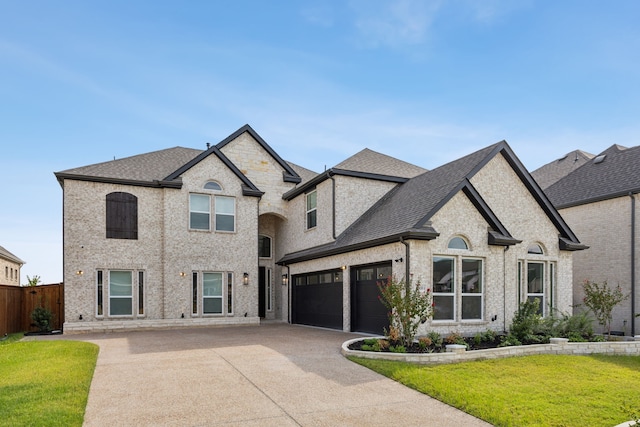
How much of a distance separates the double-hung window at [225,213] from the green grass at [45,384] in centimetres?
859

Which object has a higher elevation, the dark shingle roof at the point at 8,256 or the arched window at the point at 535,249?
the arched window at the point at 535,249

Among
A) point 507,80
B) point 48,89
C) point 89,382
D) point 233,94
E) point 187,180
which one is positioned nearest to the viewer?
point 89,382

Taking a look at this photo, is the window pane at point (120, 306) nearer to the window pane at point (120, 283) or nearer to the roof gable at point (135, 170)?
the window pane at point (120, 283)

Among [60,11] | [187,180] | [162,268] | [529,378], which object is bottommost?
[529,378]

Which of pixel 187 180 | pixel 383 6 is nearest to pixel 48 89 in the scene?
pixel 187 180

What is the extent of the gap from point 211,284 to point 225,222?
2706 millimetres

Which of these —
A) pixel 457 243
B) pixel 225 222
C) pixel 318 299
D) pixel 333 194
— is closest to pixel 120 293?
pixel 225 222

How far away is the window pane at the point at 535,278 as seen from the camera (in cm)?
1573

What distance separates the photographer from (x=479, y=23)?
1502 cm

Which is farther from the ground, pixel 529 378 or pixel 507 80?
pixel 507 80

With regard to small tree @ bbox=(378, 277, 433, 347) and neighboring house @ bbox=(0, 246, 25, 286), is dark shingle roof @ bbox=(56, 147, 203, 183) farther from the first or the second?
neighboring house @ bbox=(0, 246, 25, 286)

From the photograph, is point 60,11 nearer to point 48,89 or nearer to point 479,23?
point 48,89

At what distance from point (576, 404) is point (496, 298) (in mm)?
7342

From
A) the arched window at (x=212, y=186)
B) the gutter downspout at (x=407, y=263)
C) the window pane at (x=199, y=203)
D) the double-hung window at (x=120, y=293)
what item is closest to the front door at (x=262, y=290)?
the window pane at (x=199, y=203)
